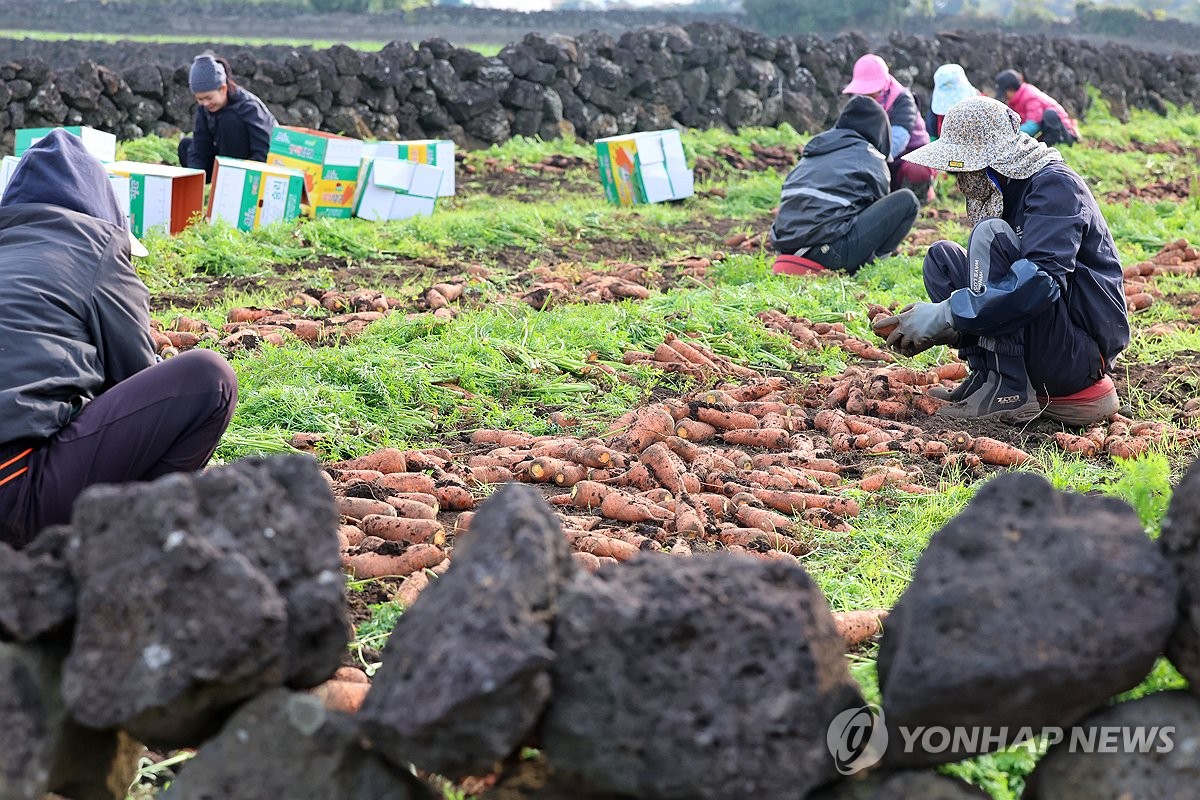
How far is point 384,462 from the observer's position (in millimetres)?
4059

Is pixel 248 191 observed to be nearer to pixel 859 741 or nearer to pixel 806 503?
pixel 806 503

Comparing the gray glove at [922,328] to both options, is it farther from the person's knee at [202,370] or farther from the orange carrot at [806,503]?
the person's knee at [202,370]

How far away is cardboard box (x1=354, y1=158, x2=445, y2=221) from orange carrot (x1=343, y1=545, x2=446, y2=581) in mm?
6280

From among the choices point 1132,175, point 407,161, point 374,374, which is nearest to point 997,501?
point 374,374

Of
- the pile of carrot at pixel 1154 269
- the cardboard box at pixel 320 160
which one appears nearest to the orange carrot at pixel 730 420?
the pile of carrot at pixel 1154 269

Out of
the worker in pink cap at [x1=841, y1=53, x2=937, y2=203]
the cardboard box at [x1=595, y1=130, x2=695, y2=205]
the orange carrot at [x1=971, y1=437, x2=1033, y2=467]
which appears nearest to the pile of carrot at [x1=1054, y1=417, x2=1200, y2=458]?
the orange carrot at [x1=971, y1=437, x2=1033, y2=467]

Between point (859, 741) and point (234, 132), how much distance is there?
8103 millimetres

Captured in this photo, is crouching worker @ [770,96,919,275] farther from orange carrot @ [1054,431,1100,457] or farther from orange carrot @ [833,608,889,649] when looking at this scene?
orange carrot @ [833,608,889,649]

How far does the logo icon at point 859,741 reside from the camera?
201 cm

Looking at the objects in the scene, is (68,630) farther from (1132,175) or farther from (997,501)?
(1132,175)

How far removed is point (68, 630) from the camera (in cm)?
206

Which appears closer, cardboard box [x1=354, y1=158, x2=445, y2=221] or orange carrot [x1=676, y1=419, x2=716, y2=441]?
orange carrot [x1=676, y1=419, x2=716, y2=441]

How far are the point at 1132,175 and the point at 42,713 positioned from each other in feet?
43.3

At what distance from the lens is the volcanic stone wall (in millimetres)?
12805
